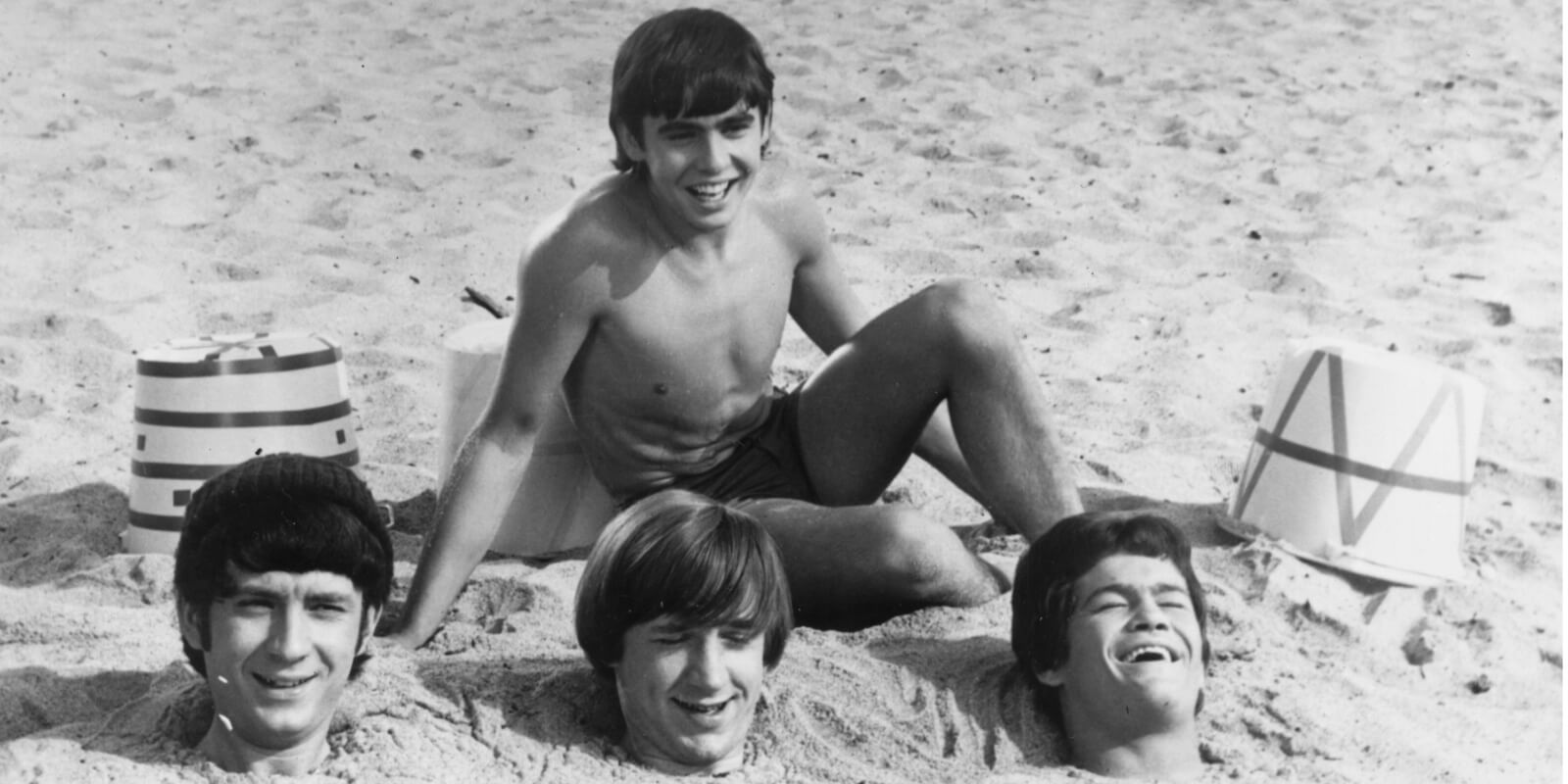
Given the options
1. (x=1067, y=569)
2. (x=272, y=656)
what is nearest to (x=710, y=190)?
(x=1067, y=569)

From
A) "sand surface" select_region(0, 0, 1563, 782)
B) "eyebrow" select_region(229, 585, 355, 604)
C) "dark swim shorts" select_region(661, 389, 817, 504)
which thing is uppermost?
"eyebrow" select_region(229, 585, 355, 604)

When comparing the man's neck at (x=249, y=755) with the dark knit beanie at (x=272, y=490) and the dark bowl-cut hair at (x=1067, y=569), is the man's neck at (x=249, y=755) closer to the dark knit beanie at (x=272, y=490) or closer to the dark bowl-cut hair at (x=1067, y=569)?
the dark knit beanie at (x=272, y=490)

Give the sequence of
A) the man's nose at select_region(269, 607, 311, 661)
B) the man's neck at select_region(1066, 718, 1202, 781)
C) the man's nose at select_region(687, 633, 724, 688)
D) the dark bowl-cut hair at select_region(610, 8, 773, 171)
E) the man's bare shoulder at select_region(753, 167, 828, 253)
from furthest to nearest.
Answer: the man's bare shoulder at select_region(753, 167, 828, 253) → the dark bowl-cut hair at select_region(610, 8, 773, 171) → the man's neck at select_region(1066, 718, 1202, 781) → the man's nose at select_region(687, 633, 724, 688) → the man's nose at select_region(269, 607, 311, 661)

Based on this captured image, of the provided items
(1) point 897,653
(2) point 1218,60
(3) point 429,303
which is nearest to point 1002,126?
(2) point 1218,60

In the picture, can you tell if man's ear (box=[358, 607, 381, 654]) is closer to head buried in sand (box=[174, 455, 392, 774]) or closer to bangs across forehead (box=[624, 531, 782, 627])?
head buried in sand (box=[174, 455, 392, 774])

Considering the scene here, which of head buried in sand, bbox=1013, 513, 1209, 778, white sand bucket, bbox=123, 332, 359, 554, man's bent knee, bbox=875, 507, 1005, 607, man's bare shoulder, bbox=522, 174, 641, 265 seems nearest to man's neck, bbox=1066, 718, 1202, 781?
head buried in sand, bbox=1013, 513, 1209, 778

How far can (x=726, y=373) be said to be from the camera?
3.25 meters

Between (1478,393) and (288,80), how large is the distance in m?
4.83

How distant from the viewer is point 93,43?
7.32m

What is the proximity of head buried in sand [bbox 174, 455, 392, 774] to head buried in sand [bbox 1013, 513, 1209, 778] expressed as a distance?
38.8 inches

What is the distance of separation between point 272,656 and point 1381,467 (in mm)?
2173

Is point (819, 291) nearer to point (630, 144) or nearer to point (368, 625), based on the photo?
point (630, 144)

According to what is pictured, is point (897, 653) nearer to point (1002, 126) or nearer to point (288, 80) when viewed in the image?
point (1002, 126)

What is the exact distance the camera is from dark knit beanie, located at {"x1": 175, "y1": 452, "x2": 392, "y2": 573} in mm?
2414
